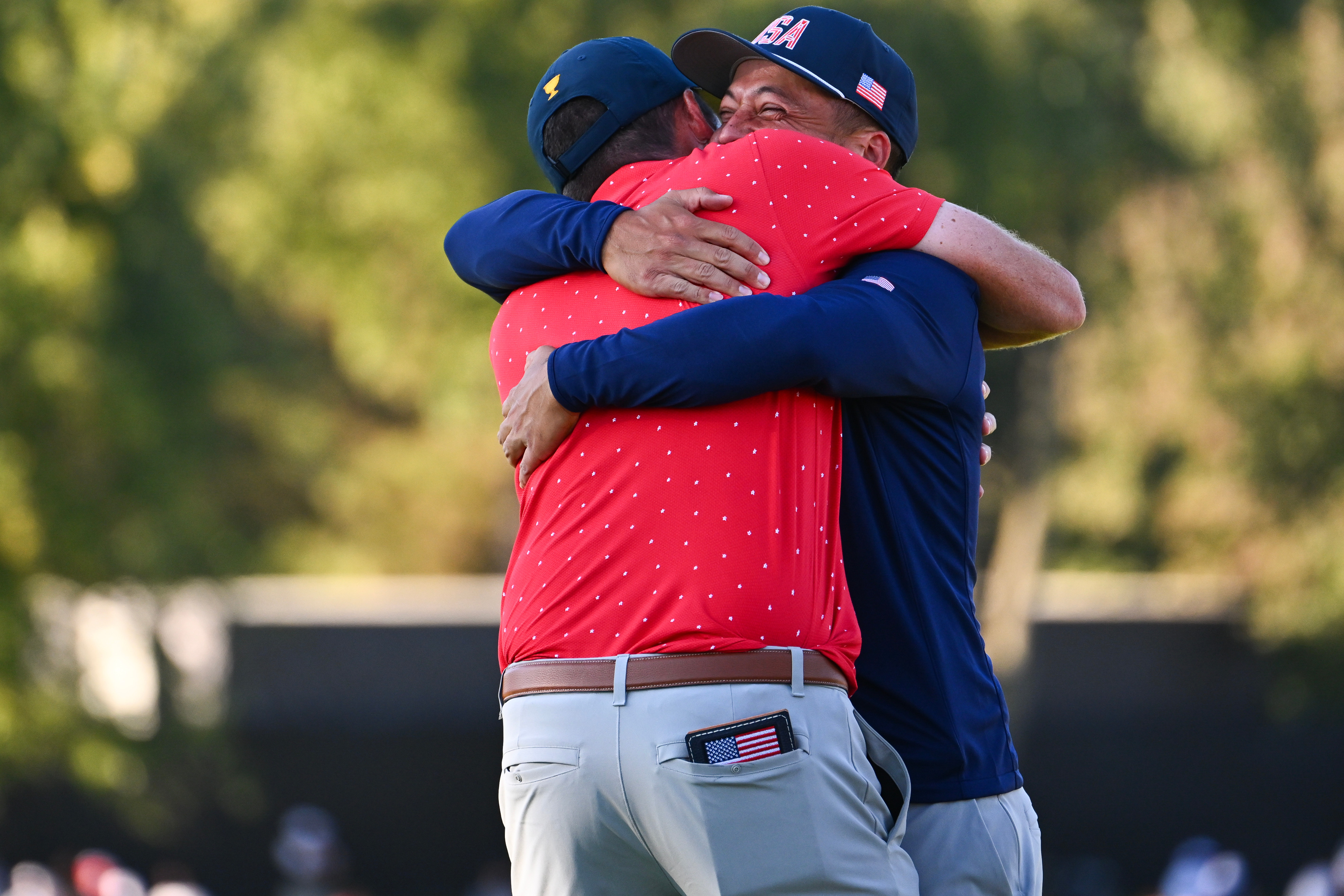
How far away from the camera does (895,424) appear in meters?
2.31

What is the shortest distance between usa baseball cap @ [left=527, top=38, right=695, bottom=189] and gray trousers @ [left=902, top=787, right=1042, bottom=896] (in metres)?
1.22

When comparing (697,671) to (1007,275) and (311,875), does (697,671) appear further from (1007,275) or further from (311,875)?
(311,875)

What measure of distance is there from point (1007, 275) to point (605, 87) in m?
0.74

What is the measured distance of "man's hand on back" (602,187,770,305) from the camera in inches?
85.5

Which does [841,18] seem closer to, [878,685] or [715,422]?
[715,422]

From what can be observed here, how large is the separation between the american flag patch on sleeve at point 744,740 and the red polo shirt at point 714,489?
0.34ft

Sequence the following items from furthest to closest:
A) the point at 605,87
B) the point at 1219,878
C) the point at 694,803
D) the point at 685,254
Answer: the point at 1219,878
the point at 605,87
the point at 685,254
the point at 694,803

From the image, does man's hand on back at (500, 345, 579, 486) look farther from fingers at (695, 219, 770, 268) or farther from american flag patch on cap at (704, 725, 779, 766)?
american flag patch on cap at (704, 725, 779, 766)

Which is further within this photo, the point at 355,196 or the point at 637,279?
the point at 355,196

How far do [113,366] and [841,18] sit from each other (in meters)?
7.66

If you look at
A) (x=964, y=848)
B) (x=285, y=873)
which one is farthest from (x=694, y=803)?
(x=285, y=873)

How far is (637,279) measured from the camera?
220 centimetres

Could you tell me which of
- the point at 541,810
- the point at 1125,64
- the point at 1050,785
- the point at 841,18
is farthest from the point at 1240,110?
the point at 541,810

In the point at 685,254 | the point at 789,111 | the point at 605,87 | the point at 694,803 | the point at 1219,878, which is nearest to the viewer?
the point at 694,803
